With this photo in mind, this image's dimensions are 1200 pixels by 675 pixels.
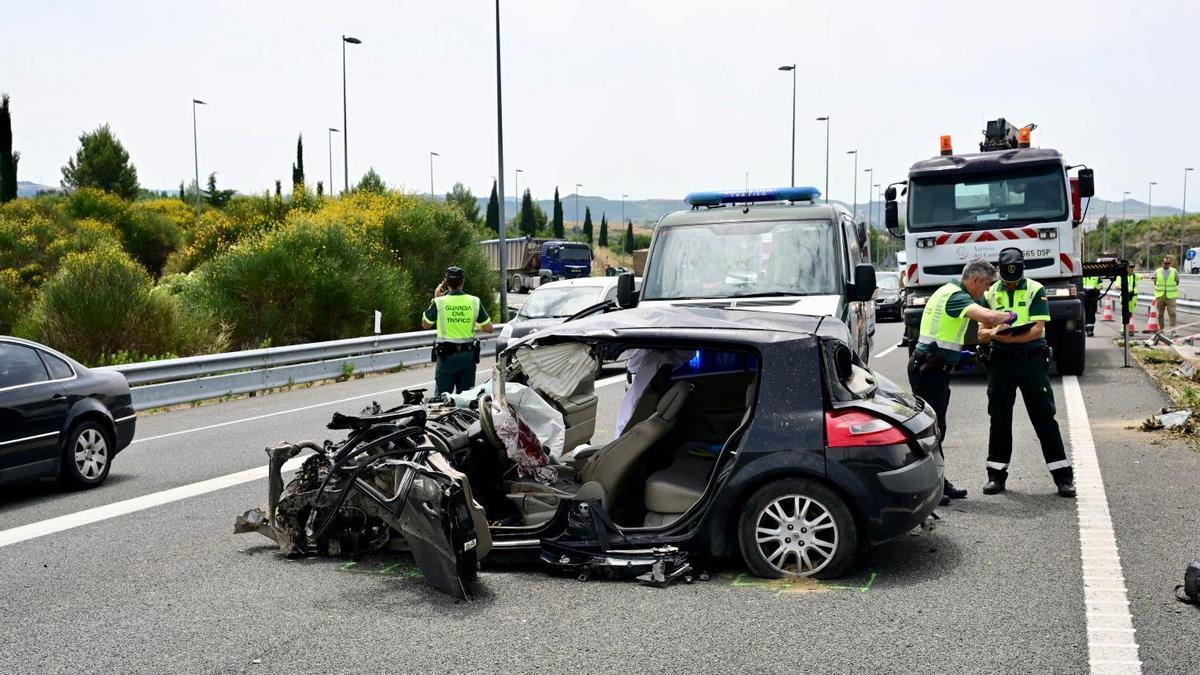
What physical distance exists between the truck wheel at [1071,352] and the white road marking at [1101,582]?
21.9ft

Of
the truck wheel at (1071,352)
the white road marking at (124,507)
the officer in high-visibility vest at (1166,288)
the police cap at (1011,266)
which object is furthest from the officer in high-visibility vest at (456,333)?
the officer in high-visibility vest at (1166,288)

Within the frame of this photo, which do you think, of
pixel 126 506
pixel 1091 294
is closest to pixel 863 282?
pixel 126 506

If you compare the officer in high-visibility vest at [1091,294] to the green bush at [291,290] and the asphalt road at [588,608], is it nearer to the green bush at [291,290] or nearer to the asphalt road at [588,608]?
the asphalt road at [588,608]

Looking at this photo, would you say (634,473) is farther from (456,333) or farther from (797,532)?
(456,333)

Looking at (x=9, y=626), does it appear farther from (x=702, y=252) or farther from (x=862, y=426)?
(x=702, y=252)

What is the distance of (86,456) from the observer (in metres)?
9.75

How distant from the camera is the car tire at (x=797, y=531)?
6.16 meters

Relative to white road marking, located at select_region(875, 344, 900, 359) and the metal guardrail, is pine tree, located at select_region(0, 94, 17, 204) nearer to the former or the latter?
the metal guardrail

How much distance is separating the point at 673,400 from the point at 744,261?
16.1ft

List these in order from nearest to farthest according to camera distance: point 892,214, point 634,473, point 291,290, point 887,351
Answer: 1. point 634,473
2. point 892,214
3. point 887,351
4. point 291,290

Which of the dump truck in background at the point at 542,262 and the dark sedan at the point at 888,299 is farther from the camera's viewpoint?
the dump truck in background at the point at 542,262

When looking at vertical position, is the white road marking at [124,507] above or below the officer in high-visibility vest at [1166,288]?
below

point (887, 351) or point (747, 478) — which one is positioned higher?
point (747, 478)

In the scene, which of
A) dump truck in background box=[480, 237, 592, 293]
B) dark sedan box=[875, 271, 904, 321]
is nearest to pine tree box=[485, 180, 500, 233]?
dump truck in background box=[480, 237, 592, 293]
